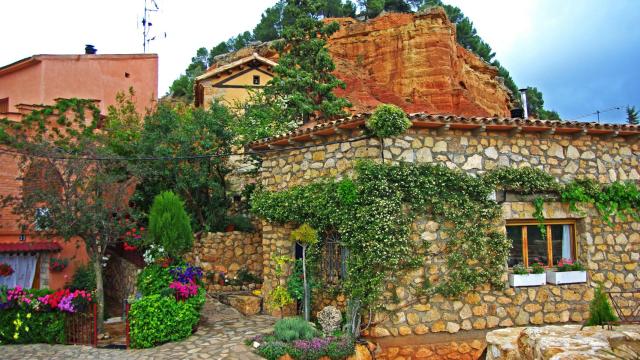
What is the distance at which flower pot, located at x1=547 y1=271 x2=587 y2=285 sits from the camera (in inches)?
382

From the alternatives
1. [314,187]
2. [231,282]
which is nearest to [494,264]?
[314,187]

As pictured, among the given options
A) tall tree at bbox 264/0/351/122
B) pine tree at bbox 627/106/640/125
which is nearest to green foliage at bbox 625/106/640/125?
pine tree at bbox 627/106/640/125

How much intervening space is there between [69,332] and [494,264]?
8.34 meters

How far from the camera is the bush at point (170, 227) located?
9.87 metres

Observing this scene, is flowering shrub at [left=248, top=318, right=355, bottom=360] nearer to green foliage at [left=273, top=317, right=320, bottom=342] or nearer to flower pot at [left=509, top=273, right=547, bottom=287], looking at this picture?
green foliage at [left=273, top=317, right=320, bottom=342]

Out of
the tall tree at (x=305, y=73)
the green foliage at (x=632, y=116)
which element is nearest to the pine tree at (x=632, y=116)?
the green foliage at (x=632, y=116)

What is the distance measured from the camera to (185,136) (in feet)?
48.3

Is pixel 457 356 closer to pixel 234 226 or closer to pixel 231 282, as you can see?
pixel 231 282

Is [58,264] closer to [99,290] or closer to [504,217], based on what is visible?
[99,290]

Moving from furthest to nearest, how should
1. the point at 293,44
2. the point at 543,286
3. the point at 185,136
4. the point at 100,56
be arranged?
the point at 293,44
the point at 100,56
the point at 185,136
the point at 543,286

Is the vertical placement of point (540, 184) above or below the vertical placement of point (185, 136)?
below

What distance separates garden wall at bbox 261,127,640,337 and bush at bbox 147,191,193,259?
7.29 feet

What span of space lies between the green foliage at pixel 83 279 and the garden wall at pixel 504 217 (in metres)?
5.87

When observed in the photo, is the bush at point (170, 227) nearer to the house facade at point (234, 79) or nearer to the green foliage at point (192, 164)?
the green foliage at point (192, 164)
